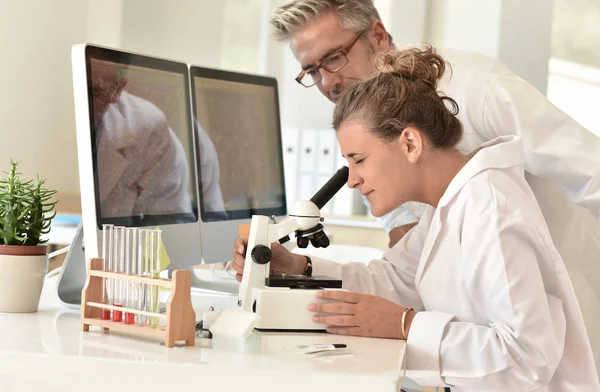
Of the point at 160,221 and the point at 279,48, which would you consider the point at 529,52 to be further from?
the point at 160,221

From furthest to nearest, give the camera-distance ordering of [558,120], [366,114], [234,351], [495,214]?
[558,120] < [366,114] < [495,214] < [234,351]

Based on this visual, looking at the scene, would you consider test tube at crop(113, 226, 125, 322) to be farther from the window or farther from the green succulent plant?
the window

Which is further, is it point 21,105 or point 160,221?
point 21,105

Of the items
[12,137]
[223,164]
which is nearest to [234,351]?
[223,164]

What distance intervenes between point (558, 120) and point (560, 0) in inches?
65.6

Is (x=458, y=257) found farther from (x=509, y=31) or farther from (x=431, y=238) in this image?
(x=509, y=31)

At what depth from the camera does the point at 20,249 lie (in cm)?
147

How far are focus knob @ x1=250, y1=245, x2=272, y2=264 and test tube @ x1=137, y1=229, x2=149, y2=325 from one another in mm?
230

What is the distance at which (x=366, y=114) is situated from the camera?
1.52 metres

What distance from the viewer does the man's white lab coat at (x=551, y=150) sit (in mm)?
1807

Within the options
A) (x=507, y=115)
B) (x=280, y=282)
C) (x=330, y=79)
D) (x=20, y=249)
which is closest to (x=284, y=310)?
(x=280, y=282)

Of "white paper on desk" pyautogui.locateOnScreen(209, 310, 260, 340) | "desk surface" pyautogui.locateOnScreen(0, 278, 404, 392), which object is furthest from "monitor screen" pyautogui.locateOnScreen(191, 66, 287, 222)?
"desk surface" pyautogui.locateOnScreen(0, 278, 404, 392)

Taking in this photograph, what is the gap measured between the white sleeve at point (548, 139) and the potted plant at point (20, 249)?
0.99 meters

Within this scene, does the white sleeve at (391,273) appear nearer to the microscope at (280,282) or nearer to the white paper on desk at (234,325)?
the microscope at (280,282)
